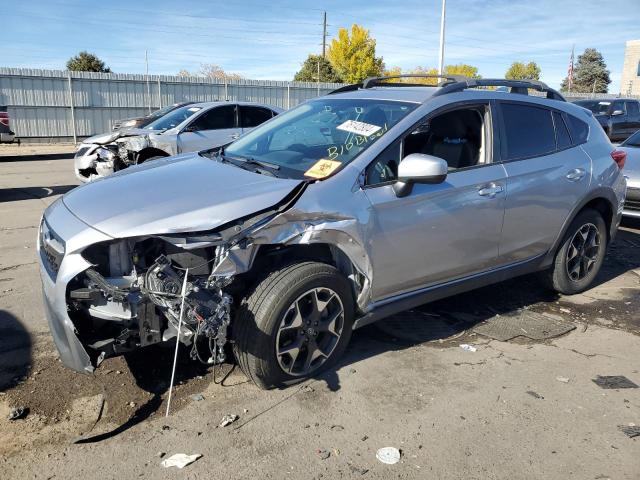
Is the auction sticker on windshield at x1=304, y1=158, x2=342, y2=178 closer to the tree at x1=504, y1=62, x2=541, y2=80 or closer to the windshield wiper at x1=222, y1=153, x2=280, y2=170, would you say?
the windshield wiper at x1=222, y1=153, x2=280, y2=170

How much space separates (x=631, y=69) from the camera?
185 feet

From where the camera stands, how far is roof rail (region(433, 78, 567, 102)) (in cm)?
402

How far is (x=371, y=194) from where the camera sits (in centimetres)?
343

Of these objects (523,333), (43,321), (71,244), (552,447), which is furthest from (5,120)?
(552,447)

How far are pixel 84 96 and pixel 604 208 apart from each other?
2120cm

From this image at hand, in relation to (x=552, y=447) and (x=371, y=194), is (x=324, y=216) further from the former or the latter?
(x=552, y=447)

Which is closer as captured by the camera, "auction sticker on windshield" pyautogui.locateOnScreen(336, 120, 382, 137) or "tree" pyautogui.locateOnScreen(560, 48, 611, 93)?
"auction sticker on windshield" pyautogui.locateOnScreen(336, 120, 382, 137)

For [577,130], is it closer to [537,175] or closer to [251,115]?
[537,175]

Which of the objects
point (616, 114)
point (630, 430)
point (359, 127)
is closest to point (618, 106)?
point (616, 114)

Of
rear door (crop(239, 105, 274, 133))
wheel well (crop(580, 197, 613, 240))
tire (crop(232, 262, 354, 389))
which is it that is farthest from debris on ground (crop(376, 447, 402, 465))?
rear door (crop(239, 105, 274, 133))

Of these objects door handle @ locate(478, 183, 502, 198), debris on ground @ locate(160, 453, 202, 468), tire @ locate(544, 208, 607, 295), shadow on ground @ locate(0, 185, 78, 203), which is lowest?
debris on ground @ locate(160, 453, 202, 468)

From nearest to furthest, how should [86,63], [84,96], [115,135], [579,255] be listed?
[579,255]
[115,135]
[84,96]
[86,63]

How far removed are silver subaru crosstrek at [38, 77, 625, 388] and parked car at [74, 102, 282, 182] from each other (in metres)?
5.33

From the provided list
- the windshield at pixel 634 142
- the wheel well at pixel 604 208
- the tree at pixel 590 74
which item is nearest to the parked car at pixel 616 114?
the windshield at pixel 634 142
